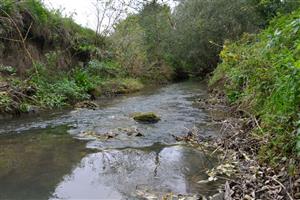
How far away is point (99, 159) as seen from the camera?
16.7 feet

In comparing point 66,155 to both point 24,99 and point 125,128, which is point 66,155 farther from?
point 24,99

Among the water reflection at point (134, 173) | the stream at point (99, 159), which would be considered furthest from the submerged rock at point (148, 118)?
the water reflection at point (134, 173)

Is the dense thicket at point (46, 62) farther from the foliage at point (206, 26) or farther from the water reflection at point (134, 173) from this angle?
the foliage at point (206, 26)

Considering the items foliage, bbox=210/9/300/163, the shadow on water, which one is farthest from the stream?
foliage, bbox=210/9/300/163

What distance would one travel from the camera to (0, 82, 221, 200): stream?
3990mm

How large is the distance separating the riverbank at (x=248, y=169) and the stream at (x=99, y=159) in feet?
0.87

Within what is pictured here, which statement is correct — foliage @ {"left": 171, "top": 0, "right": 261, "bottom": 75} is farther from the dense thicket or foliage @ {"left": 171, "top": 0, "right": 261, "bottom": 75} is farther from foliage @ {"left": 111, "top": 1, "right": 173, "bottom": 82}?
the dense thicket

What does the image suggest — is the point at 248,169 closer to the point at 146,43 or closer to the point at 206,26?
the point at 206,26

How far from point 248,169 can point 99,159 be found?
6.81ft

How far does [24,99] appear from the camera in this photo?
9.21 m

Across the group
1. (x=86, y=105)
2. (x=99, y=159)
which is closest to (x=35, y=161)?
(x=99, y=159)

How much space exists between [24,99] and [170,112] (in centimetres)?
378

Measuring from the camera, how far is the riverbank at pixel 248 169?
3.46 meters

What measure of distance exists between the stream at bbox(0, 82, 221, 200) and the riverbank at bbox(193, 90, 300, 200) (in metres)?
0.26
